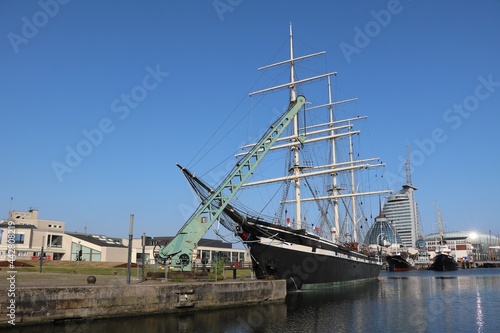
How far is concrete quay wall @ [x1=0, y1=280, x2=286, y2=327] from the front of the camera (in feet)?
57.7

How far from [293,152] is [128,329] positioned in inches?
1531

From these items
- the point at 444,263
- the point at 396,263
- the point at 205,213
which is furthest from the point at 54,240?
the point at 444,263

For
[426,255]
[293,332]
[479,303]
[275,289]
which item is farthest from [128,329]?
[426,255]

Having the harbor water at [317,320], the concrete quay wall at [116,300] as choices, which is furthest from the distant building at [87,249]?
the concrete quay wall at [116,300]

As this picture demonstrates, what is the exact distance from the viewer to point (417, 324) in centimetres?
2200

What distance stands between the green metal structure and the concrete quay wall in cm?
467

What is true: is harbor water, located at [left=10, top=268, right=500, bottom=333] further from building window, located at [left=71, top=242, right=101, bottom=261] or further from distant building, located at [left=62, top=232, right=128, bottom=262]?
building window, located at [left=71, top=242, right=101, bottom=261]

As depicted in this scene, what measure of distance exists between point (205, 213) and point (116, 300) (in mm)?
12025

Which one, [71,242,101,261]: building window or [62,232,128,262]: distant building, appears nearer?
[71,242,101,261]: building window

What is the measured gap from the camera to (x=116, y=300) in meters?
20.3

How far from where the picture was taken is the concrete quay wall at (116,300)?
17594 mm

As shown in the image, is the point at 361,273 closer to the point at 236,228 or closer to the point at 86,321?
the point at 236,228

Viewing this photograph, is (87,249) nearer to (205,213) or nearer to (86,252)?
(86,252)

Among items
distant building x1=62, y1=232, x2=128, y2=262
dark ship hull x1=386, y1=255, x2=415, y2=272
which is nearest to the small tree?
distant building x1=62, y1=232, x2=128, y2=262
